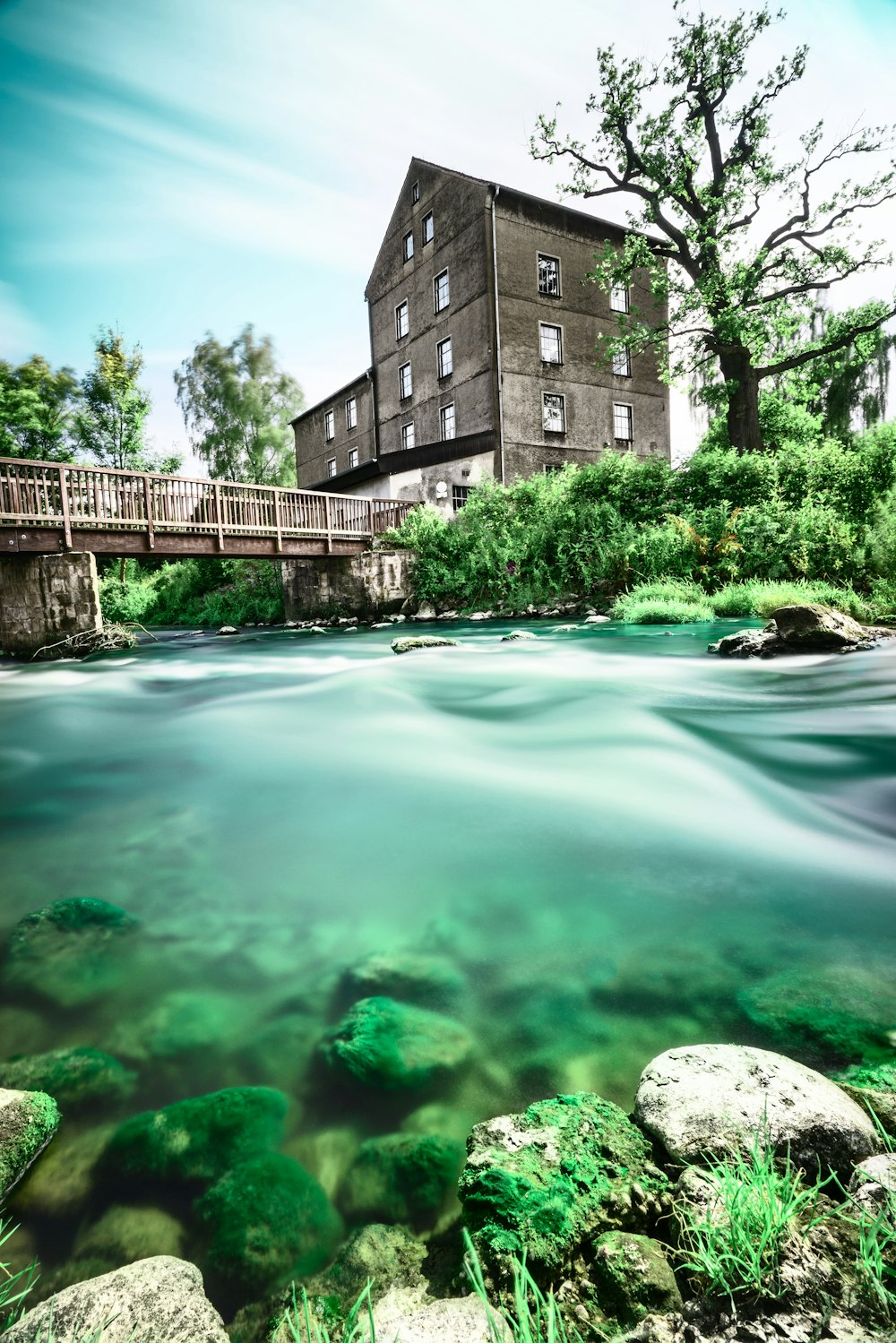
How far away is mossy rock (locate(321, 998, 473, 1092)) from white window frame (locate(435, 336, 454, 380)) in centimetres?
2657

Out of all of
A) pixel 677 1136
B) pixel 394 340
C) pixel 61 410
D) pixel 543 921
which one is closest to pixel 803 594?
pixel 543 921

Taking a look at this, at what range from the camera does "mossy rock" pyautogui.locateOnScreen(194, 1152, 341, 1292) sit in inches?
49.5

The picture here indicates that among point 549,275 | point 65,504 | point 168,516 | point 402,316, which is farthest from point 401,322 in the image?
point 65,504

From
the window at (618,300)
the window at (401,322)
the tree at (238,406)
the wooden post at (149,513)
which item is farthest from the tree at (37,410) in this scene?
the window at (618,300)

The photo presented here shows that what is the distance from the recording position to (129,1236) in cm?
133

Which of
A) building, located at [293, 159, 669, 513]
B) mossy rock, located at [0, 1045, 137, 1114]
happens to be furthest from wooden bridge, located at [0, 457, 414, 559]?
mossy rock, located at [0, 1045, 137, 1114]

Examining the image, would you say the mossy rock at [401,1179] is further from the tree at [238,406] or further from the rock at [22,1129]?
the tree at [238,406]

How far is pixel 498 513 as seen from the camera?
17.3 meters

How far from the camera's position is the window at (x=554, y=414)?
2394cm

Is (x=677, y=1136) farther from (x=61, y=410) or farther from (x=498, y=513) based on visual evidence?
(x=61, y=410)

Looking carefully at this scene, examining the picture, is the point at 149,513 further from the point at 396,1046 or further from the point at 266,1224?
the point at 266,1224

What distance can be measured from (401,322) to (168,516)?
62.6 ft

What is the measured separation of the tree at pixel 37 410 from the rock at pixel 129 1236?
115 ft

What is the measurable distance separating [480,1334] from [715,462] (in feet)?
52.1
